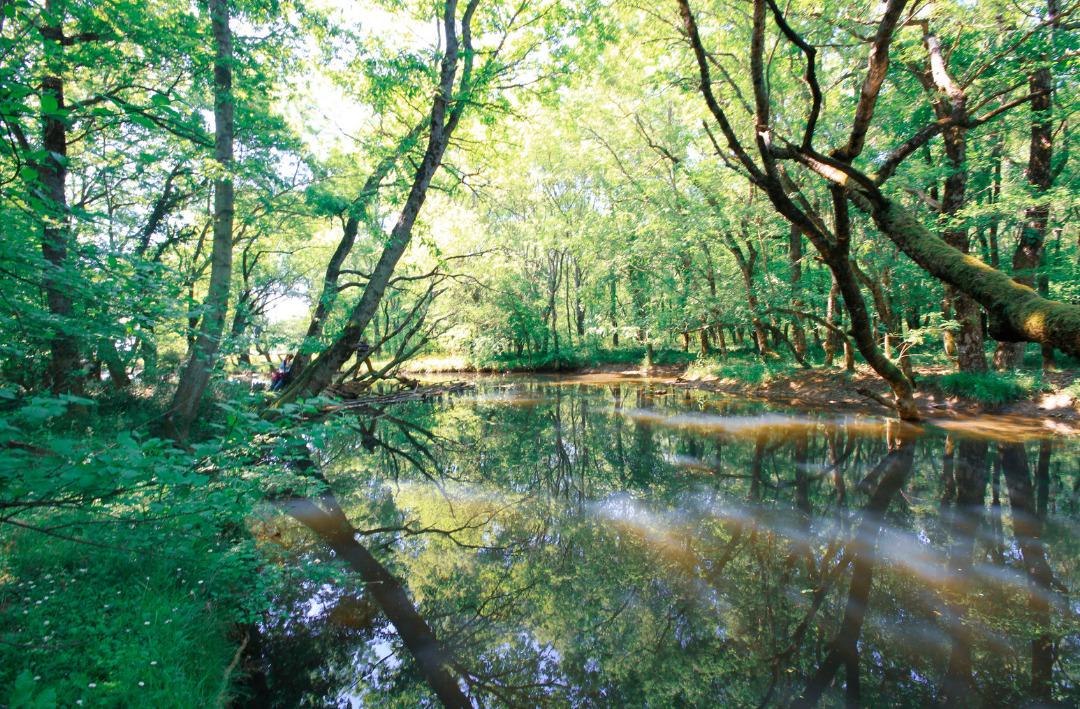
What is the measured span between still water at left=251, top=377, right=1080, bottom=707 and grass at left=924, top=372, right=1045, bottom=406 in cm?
344

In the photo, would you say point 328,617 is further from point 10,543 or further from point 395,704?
point 10,543

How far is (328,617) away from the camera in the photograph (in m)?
3.74

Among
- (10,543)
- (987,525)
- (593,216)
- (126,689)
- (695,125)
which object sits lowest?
(987,525)

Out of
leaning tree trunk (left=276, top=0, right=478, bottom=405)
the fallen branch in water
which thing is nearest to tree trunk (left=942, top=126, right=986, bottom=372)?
leaning tree trunk (left=276, top=0, right=478, bottom=405)

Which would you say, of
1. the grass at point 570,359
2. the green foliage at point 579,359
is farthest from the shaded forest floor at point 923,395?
the green foliage at point 579,359

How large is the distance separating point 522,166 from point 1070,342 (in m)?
23.7

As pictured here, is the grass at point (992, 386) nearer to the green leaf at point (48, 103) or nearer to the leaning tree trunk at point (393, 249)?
the leaning tree trunk at point (393, 249)

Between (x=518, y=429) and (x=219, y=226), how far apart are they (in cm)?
741

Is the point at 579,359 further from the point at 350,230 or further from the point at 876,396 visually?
the point at 350,230

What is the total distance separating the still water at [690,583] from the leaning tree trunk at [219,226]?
2522 millimetres

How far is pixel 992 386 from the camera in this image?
11234mm

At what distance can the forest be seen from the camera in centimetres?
289

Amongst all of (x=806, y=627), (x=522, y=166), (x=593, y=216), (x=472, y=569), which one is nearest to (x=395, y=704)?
(x=472, y=569)

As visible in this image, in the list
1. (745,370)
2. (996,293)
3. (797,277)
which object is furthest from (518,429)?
(797,277)
